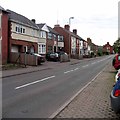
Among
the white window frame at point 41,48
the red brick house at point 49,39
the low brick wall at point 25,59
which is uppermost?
the red brick house at point 49,39

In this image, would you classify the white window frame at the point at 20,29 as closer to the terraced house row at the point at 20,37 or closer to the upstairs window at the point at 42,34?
the terraced house row at the point at 20,37

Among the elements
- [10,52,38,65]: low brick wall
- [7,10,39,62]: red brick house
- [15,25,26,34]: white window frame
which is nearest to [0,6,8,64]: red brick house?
[10,52,38,65]: low brick wall

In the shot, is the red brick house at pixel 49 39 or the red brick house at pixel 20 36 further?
Result: the red brick house at pixel 49 39

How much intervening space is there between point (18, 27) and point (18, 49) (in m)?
3.33

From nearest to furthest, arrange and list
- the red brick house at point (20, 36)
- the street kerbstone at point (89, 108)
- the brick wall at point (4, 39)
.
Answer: the street kerbstone at point (89, 108) → the brick wall at point (4, 39) → the red brick house at point (20, 36)

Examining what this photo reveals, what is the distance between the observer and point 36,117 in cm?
752

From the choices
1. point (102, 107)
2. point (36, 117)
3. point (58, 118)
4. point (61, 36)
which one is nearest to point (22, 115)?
point (36, 117)

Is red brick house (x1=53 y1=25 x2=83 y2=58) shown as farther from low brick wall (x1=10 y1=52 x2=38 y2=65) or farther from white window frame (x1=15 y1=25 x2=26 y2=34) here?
low brick wall (x1=10 y1=52 x2=38 y2=65)

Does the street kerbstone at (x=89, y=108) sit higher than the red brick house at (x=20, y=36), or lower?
lower

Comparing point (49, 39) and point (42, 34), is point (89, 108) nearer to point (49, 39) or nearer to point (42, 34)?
point (42, 34)

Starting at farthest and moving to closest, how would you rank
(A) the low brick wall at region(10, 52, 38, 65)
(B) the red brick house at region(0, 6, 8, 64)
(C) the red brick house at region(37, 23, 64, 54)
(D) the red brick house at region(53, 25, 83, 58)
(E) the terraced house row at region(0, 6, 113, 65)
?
(D) the red brick house at region(53, 25, 83, 58) → (C) the red brick house at region(37, 23, 64, 54) → (E) the terraced house row at region(0, 6, 113, 65) → (A) the low brick wall at region(10, 52, 38, 65) → (B) the red brick house at region(0, 6, 8, 64)

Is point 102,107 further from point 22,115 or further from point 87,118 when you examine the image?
point 22,115

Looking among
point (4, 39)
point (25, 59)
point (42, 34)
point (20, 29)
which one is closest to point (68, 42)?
point (42, 34)

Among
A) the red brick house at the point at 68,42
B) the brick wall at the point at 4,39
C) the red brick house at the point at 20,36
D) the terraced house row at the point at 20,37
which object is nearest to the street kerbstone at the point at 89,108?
the terraced house row at the point at 20,37
